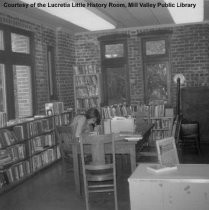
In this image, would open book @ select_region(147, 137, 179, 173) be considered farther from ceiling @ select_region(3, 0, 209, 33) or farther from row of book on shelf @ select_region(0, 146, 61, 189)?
ceiling @ select_region(3, 0, 209, 33)

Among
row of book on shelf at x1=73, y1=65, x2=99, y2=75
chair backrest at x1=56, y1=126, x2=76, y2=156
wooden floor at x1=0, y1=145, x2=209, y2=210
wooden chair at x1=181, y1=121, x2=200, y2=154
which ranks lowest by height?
wooden floor at x1=0, y1=145, x2=209, y2=210

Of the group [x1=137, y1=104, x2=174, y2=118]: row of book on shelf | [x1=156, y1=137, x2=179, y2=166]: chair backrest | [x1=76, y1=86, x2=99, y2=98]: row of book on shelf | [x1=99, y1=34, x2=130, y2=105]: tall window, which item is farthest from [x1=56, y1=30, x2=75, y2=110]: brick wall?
[x1=156, y1=137, x2=179, y2=166]: chair backrest

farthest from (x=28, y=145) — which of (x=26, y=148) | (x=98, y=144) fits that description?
(x=98, y=144)

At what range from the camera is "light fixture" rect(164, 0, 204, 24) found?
626cm

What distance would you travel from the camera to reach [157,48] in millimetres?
9695

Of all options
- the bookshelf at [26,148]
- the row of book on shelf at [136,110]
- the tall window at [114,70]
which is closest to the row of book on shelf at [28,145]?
the bookshelf at [26,148]

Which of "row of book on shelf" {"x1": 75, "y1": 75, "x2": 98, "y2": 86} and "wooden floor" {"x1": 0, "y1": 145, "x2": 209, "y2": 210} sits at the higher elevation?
"row of book on shelf" {"x1": 75, "y1": 75, "x2": 98, "y2": 86}

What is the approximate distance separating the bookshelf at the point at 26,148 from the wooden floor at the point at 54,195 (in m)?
0.18

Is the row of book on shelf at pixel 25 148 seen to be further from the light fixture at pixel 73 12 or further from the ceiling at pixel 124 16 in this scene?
the ceiling at pixel 124 16

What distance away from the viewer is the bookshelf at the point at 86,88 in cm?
966

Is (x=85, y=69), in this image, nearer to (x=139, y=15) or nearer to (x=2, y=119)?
(x=139, y=15)

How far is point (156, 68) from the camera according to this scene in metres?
9.76

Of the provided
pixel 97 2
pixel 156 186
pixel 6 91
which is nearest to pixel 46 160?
pixel 6 91

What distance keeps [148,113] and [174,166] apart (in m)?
5.87
